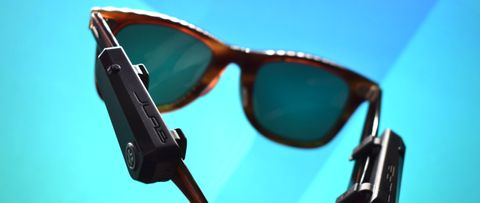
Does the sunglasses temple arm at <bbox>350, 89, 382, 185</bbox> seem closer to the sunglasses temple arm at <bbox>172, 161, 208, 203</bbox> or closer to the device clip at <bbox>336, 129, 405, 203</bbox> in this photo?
the device clip at <bbox>336, 129, 405, 203</bbox>

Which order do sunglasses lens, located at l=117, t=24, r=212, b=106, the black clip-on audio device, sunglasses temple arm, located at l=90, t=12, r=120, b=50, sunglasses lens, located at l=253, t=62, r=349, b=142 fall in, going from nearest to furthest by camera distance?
the black clip-on audio device → sunglasses temple arm, located at l=90, t=12, r=120, b=50 → sunglasses lens, located at l=117, t=24, r=212, b=106 → sunglasses lens, located at l=253, t=62, r=349, b=142

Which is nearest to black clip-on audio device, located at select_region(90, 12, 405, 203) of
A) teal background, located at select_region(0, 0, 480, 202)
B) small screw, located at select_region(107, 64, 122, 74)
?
small screw, located at select_region(107, 64, 122, 74)

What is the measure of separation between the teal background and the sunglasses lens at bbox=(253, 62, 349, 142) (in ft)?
0.09

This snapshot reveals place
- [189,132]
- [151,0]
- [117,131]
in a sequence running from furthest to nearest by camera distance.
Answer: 1. [151,0]
2. [189,132]
3. [117,131]

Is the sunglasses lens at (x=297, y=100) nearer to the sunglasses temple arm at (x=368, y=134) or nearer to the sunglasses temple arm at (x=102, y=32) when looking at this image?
the sunglasses temple arm at (x=368, y=134)

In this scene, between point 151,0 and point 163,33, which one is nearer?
point 163,33

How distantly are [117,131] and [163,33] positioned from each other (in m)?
0.23

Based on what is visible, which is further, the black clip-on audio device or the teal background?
the teal background

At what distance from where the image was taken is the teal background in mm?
549
